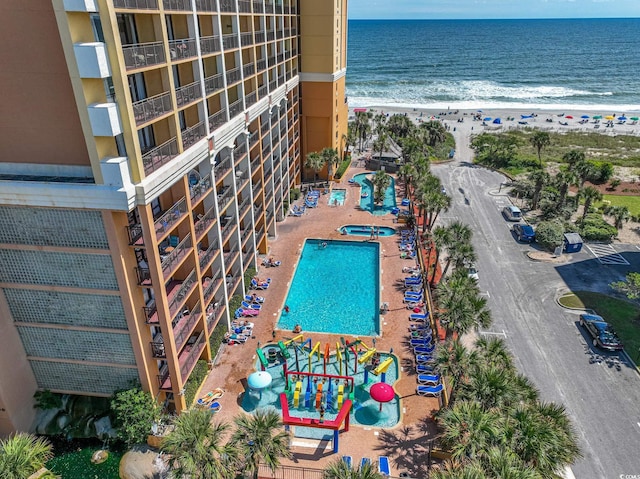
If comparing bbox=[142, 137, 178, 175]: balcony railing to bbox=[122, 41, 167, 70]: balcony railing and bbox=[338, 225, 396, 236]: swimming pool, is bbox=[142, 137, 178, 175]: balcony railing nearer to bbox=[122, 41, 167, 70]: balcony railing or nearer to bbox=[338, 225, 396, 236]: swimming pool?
bbox=[122, 41, 167, 70]: balcony railing

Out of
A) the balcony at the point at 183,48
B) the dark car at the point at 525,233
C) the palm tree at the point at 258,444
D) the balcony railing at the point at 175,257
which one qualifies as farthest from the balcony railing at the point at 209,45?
the dark car at the point at 525,233

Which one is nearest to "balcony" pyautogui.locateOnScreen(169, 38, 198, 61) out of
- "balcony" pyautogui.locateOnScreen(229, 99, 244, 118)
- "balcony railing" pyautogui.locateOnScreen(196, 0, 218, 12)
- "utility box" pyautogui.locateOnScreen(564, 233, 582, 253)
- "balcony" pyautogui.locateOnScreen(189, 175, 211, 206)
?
"balcony railing" pyautogui.locateOnScreen(196, 0, 218, 12)

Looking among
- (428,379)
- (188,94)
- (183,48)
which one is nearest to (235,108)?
(188,94)

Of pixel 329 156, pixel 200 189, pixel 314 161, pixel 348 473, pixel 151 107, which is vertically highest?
pixel 151 107

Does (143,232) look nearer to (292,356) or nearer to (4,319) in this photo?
(4,319)

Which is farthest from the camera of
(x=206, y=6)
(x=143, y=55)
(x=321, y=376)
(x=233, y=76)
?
(x=233, y=76)

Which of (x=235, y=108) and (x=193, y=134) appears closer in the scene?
(x=193, y=134)

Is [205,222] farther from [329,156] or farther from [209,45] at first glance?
[329,156]

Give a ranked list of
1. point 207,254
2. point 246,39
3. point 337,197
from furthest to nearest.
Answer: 1. point 337,197
2. point 246,39
3. point 207,254
